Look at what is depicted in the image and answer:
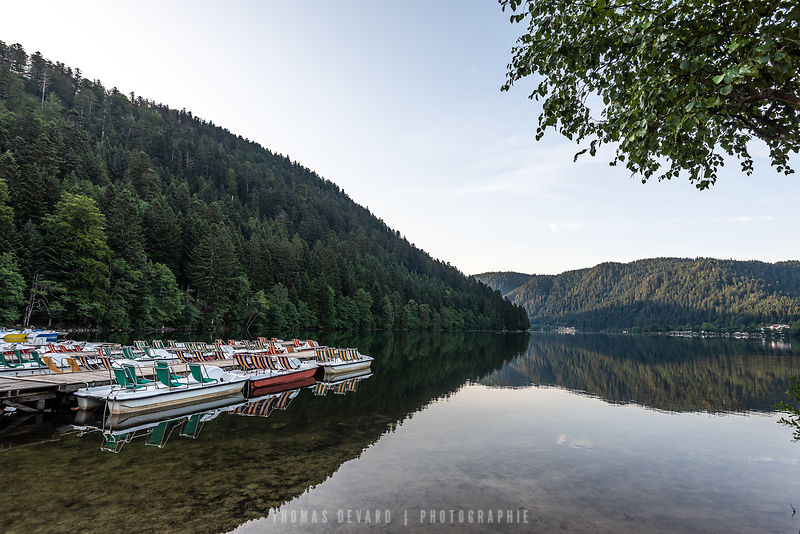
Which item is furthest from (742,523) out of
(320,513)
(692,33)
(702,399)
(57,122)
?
(57,122)

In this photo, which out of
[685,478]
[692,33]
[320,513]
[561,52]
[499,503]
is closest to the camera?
[692,33]

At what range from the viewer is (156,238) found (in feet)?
233

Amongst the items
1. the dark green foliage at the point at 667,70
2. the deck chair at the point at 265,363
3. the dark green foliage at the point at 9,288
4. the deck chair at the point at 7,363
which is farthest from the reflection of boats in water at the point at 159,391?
the dark green foliage at the point at 9,288

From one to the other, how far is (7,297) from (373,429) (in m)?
47.4

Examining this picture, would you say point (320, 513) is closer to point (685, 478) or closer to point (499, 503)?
point (499, 503)

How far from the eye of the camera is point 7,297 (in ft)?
140

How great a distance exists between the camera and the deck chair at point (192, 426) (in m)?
14.7

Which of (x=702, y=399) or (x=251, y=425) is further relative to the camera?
(x=702, y=399)

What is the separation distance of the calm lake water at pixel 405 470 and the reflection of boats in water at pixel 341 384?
242cm

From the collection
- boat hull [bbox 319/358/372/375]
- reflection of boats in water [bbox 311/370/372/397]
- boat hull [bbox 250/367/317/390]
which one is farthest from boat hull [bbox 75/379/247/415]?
boat hull [bbox 319/358/372/375]

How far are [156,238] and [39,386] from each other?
201ft

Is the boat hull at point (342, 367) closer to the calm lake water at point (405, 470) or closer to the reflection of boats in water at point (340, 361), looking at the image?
the reflection of boats in water at point (340, 361)

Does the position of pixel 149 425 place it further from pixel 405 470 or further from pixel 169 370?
pixel 405 470

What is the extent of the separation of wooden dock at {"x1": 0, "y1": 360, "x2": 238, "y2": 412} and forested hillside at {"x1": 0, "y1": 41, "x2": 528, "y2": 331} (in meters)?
33.3
